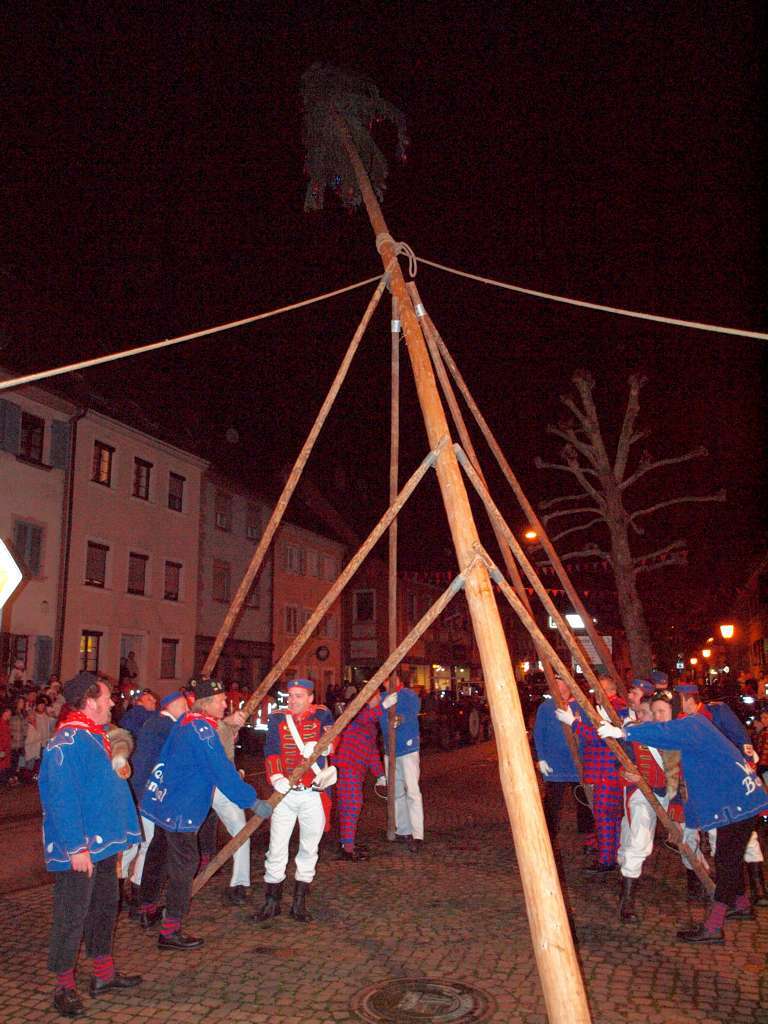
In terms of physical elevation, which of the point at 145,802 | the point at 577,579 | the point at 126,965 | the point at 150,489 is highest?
the point at 150,489

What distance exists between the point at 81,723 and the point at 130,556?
22.4m

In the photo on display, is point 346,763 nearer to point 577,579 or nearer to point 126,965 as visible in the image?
point 126,965

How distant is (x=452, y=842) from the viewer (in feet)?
31.0

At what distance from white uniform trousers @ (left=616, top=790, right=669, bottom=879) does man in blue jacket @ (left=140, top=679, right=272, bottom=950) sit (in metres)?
2.90

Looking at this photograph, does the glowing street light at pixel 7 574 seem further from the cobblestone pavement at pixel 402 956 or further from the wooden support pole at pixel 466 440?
the wooden support pole at pixel 466 440

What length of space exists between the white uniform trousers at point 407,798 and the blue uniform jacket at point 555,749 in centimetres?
149

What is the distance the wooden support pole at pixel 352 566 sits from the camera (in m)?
5.16

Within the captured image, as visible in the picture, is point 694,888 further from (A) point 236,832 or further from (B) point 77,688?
(B) point 77,688

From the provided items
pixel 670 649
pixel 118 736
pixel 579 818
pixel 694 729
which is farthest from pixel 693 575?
pixel 118 736

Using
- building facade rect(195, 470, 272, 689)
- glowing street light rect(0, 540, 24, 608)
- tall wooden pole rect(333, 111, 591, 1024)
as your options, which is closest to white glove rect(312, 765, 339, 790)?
tall wooden pole rect(333, 111, 591, 1024)

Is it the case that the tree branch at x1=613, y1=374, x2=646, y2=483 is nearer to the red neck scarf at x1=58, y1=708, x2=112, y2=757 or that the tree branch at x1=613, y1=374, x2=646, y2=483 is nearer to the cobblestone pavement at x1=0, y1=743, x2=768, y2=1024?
the cobblestone pavement at x1=0, y1=743, x2=768, y2=1024

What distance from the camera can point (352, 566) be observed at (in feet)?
18.7

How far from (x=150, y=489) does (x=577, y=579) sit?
14591 mm

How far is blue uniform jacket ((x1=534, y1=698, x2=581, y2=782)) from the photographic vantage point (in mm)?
8648
